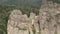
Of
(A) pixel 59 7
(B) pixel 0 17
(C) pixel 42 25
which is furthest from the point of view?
(B) pixel 0 17

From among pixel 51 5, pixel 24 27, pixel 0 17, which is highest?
pixel 51 5

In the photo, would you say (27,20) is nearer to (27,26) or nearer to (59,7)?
(27,26)

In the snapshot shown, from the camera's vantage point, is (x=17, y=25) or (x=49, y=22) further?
(x=17, y=25)

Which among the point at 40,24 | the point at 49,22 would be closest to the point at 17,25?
the point at 40,24

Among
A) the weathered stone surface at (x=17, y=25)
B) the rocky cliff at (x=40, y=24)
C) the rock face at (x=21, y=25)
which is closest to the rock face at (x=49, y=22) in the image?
the rocky cliff at (x=40, y=24)

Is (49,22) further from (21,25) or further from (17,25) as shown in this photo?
(17,25)

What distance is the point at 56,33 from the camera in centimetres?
524

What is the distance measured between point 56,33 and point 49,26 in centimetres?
29

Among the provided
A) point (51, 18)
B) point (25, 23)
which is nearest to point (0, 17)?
point (25, 23)

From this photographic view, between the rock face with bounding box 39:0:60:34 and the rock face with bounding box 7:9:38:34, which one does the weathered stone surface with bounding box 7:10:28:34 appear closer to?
the rock face with bounding box 7:9:38:34

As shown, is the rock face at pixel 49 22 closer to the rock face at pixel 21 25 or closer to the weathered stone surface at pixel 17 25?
the rock face at pixel 21 25

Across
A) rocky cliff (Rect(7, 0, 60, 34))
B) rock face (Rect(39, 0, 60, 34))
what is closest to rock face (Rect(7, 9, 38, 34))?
rocky cliff (Rect(7, 0, 60, 34))

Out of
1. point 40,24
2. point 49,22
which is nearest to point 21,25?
point 40,24

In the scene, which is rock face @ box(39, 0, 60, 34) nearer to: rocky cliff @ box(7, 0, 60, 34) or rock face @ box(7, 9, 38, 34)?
rocky cliff @ box(7, 0, 60, 34)
